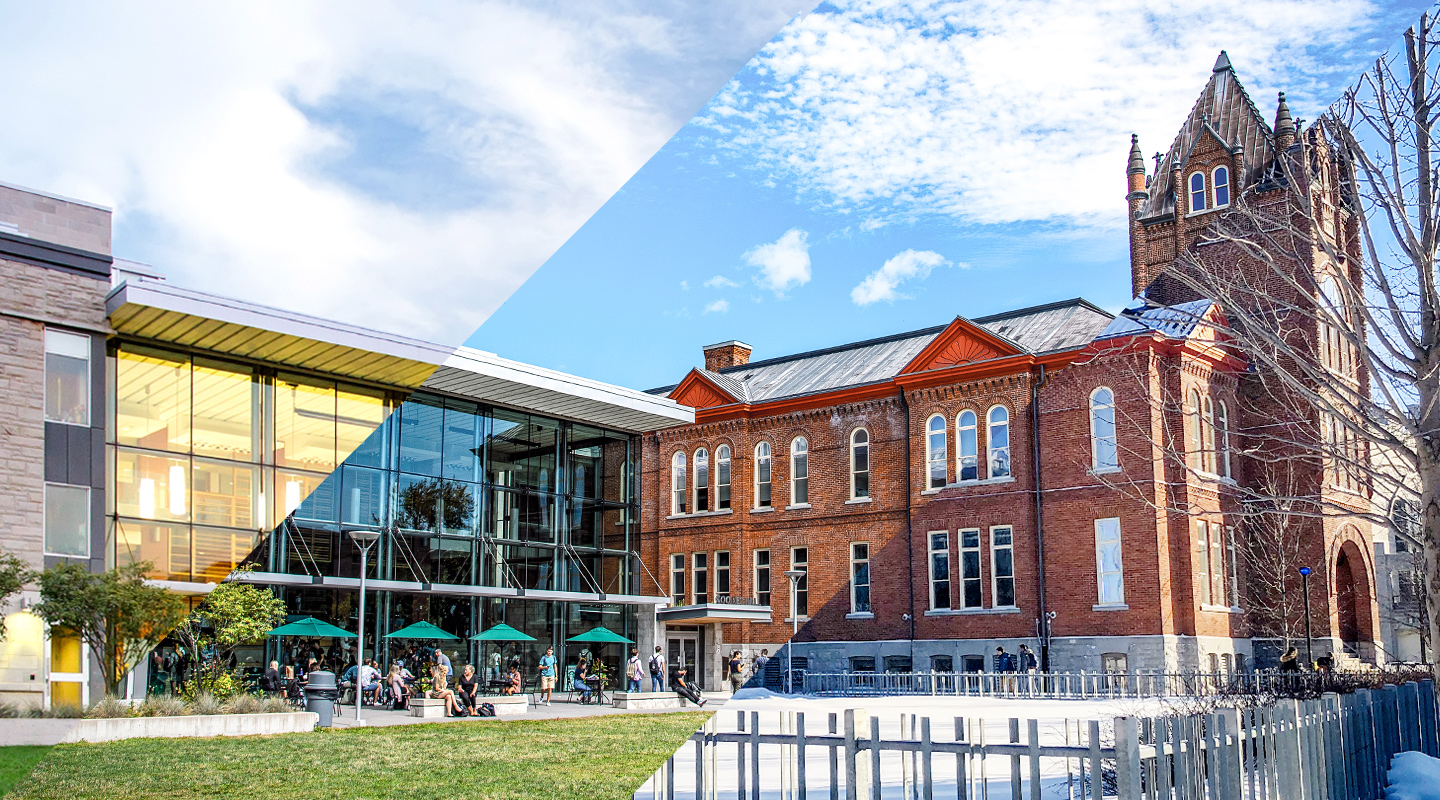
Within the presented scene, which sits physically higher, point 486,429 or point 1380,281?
point 1380,281

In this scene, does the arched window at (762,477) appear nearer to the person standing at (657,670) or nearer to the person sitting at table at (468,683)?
the person standing at (657,670)

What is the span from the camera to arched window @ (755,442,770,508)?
10.4 ft

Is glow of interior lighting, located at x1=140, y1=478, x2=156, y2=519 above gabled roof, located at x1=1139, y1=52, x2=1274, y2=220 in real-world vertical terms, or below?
below

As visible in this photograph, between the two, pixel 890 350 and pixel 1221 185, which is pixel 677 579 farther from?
pixel 1221 185

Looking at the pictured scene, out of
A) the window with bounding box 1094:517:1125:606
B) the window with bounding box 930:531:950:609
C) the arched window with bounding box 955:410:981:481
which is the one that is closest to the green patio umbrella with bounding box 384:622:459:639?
the window with bounding box 930:531:950:609

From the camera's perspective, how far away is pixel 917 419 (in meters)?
2.99

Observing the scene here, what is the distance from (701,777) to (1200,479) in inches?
70.5

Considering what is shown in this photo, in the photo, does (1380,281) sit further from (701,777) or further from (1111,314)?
(701,777)

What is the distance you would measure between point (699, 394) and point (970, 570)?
83 centimetres

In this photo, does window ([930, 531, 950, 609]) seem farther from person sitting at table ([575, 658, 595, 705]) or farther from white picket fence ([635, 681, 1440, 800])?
person sitting at table ([575, 658, 595, 705])

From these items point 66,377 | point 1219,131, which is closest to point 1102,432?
point 1219,131

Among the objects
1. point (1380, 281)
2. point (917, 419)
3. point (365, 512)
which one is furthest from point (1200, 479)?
point (1380, 281)

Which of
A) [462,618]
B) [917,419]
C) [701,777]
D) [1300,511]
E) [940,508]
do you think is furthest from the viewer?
[1300,511]

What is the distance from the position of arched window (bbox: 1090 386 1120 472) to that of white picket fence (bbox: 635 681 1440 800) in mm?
837
